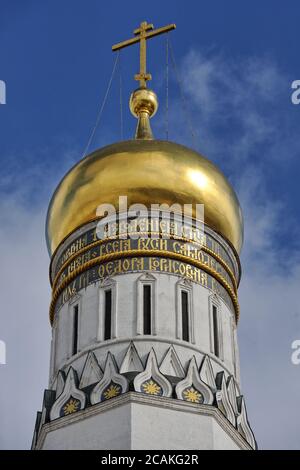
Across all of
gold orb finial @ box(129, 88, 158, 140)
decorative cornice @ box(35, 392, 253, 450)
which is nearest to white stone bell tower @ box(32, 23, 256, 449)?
decorative cornice @ box(35, 392, 253, 450)

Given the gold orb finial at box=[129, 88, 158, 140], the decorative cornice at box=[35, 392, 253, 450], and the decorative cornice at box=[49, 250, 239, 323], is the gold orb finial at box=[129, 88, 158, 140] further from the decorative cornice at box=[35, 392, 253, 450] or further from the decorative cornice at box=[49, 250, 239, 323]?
the decorative cornice at box=[35, 392, 253, 450]

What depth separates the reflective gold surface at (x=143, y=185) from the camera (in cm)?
1877

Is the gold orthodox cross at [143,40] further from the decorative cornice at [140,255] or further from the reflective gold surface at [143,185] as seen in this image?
the decorative cornice at [140,255]

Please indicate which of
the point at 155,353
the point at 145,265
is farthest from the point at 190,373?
the point at 145,265

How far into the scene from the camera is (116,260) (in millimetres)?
18344

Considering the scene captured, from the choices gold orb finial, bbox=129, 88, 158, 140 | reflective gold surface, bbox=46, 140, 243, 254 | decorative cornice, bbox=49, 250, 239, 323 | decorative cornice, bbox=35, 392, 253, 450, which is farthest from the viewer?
gold orb finial, bbox=129, 88, 158, 140

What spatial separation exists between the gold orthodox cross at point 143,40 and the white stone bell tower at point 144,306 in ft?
4.38

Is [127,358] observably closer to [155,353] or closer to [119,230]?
[155,353]

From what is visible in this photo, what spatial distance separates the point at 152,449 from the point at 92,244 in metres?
3.43

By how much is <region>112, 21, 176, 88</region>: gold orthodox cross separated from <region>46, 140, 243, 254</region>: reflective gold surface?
200cm

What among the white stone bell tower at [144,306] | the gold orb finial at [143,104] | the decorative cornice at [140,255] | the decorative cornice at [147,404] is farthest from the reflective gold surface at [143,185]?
the decorative cornice at [147,404]

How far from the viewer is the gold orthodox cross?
21.2 meters

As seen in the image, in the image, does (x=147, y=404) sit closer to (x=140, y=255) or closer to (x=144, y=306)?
(x=144, y=306)
